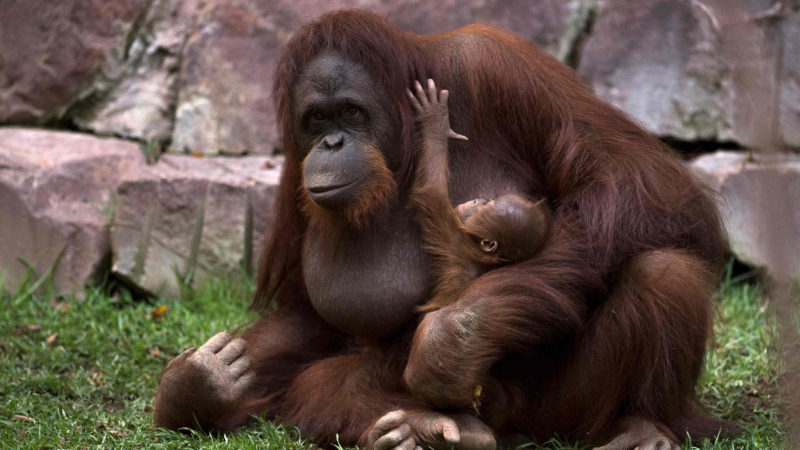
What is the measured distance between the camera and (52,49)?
544 cm

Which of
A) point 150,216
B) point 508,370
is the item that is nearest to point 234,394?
point 508,370

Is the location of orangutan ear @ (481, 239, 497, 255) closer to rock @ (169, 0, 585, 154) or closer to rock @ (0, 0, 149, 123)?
rock @ (169, 0, 585, 154)

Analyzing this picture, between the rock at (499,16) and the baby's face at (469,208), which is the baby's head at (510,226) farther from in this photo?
the rock at (499,16)

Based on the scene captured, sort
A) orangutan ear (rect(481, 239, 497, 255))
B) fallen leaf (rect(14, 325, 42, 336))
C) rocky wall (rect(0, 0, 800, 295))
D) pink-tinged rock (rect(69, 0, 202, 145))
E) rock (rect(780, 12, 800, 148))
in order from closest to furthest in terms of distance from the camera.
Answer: orangutan ear (rect(481, 239, 497, 255)) < fallen leaf (rect(14, 325, 42, 336)) < rocky wall (rect(0, 0, 800, 295)) < rock (rect(780, 12, 800, 148)) < pink-tinged rock (rect(69, 0, 202, 145))

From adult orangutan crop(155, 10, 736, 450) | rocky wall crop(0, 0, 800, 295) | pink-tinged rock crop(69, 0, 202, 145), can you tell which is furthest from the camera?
pink-tinged rock crop(69, 0, 202, 145)

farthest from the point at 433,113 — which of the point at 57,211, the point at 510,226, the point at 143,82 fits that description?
the point at 143,82

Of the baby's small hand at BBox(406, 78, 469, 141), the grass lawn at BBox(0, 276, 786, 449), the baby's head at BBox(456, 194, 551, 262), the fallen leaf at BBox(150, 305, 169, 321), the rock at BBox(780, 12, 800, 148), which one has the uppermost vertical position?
the baby's small hand at BBox(406, 78, 469, 141)

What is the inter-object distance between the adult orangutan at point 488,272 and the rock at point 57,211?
189 centimetres

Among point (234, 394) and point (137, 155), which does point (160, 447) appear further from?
point (137, 155)

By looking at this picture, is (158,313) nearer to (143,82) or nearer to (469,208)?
(143,82)

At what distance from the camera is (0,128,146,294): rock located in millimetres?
4777

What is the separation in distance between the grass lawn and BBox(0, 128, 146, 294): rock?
20cm

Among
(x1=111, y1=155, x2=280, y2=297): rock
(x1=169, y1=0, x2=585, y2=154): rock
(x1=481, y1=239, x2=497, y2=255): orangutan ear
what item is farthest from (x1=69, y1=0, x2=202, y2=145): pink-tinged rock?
(x1=481, y1=239, x2=497, y2=255): orangutan ear

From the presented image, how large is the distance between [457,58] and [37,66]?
3205mm
